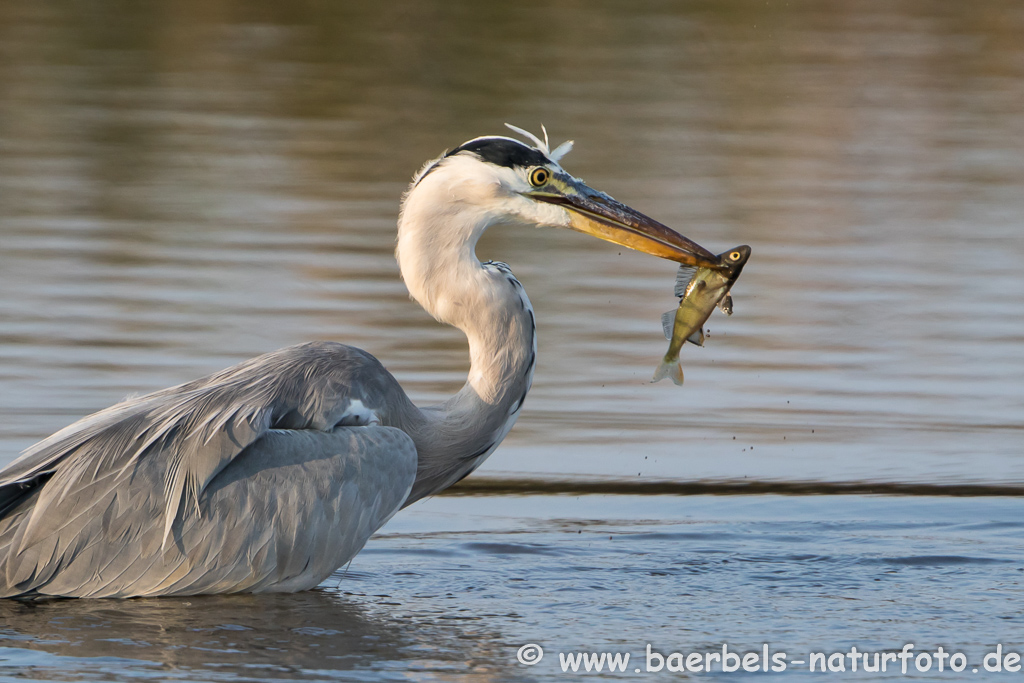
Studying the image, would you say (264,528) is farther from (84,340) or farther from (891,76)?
(891,76)

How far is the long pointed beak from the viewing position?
25.1 ft

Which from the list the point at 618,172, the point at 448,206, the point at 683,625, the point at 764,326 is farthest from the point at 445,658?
the point at 618,172

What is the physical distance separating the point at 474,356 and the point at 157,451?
Result: 5.06 feet

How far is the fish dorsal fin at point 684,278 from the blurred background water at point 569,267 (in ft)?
3.74

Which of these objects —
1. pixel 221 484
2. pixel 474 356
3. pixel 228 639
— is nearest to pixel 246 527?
pixel 221 484

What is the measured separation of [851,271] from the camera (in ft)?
44.9

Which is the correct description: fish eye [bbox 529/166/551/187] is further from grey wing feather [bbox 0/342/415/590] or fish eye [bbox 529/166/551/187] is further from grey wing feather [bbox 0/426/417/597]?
grey wing feather [bbox 0/426/417/597]

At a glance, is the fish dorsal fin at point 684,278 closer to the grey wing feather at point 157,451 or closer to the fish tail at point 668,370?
the fish tail at point 668,370

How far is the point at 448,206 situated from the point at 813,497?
7.91ft

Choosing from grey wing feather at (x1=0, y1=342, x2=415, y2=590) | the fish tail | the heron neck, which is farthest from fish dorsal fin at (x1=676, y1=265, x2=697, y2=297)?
grey wing feather at (x1=0, y1=342, x2=415, y2=590)

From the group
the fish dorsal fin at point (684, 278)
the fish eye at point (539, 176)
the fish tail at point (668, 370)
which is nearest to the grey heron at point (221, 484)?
the fish dorsal fin at point (684, 278)

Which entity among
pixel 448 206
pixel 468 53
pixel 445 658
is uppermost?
pixel 468 53

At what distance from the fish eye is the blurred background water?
1.59 meters

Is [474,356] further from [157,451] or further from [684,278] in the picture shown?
[157,451]
